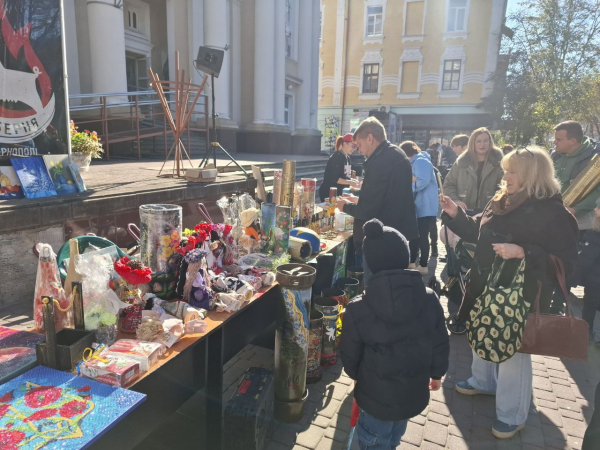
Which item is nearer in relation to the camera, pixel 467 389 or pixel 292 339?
pixel 292 339

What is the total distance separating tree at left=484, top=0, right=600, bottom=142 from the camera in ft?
62.9

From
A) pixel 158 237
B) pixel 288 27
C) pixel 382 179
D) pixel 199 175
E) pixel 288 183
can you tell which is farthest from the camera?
pixel 288 27

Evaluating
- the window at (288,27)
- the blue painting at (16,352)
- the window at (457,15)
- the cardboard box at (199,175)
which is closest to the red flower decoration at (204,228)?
the blue painting at (16,352)

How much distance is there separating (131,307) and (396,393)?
1.38m

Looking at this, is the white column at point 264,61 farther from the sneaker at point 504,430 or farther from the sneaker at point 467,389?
the sneaker at point 504,430

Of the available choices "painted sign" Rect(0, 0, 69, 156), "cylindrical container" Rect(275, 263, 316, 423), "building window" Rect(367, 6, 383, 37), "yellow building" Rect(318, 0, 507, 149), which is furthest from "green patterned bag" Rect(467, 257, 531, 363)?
"building window" Rect(367, 6, 383, 37)

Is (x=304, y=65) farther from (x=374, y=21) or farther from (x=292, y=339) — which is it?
(x=292, y=339)

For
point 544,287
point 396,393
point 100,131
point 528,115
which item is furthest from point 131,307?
point 528,115

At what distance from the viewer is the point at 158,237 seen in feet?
7.33

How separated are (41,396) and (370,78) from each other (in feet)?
102

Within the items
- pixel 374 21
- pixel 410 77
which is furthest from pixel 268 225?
pixel 374 21

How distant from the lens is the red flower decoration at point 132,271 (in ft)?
6.03

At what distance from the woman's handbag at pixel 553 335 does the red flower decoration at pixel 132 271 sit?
2.28m

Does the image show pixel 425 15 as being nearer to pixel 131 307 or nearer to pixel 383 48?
pixel 383 48
